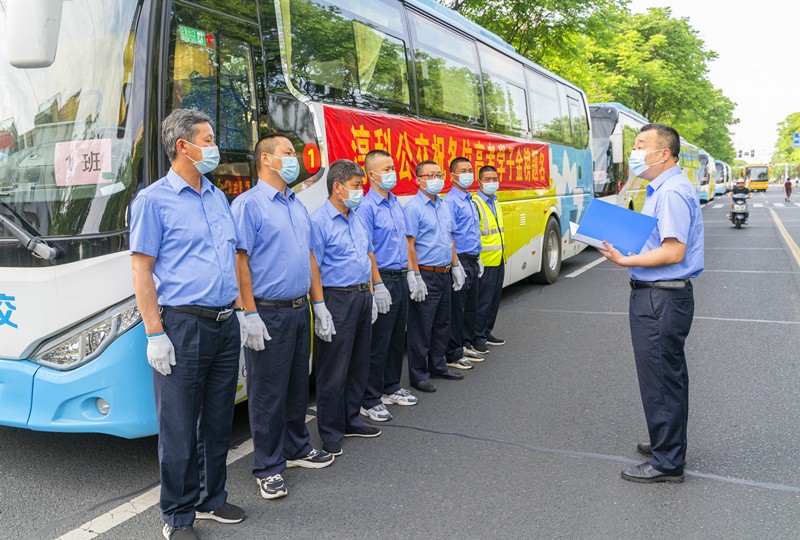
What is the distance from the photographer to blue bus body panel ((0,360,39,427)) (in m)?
3.44

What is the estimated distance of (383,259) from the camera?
15.9 ft

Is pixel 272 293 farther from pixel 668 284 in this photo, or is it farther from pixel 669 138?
pixel 669 138

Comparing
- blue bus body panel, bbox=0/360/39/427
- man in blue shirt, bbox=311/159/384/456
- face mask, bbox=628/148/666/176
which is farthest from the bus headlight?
→ face mask, bbox=628/148/666/176

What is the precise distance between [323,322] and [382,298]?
0.68 meters

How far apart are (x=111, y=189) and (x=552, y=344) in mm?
4736

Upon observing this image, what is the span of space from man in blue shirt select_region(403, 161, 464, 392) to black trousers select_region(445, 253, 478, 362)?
1.55ft

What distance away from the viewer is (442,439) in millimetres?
4398

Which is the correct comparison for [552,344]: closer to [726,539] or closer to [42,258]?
[726,539]

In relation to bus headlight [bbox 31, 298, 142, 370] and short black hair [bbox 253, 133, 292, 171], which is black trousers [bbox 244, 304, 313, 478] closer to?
bus headlight [bbox 31, 298, 142, 370]

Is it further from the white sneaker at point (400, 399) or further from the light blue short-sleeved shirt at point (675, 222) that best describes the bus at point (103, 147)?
the light blue short-sleeved shirt at point (675, 222)

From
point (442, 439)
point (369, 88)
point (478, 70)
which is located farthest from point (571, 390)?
point (478, 70)

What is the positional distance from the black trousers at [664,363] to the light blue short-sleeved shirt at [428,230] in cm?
203

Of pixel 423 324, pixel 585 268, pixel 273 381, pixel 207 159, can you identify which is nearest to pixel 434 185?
pixel 423 324

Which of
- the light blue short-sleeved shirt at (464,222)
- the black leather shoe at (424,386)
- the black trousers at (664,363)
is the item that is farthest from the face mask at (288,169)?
the light blue short-sleeved shirt at (464,222)
